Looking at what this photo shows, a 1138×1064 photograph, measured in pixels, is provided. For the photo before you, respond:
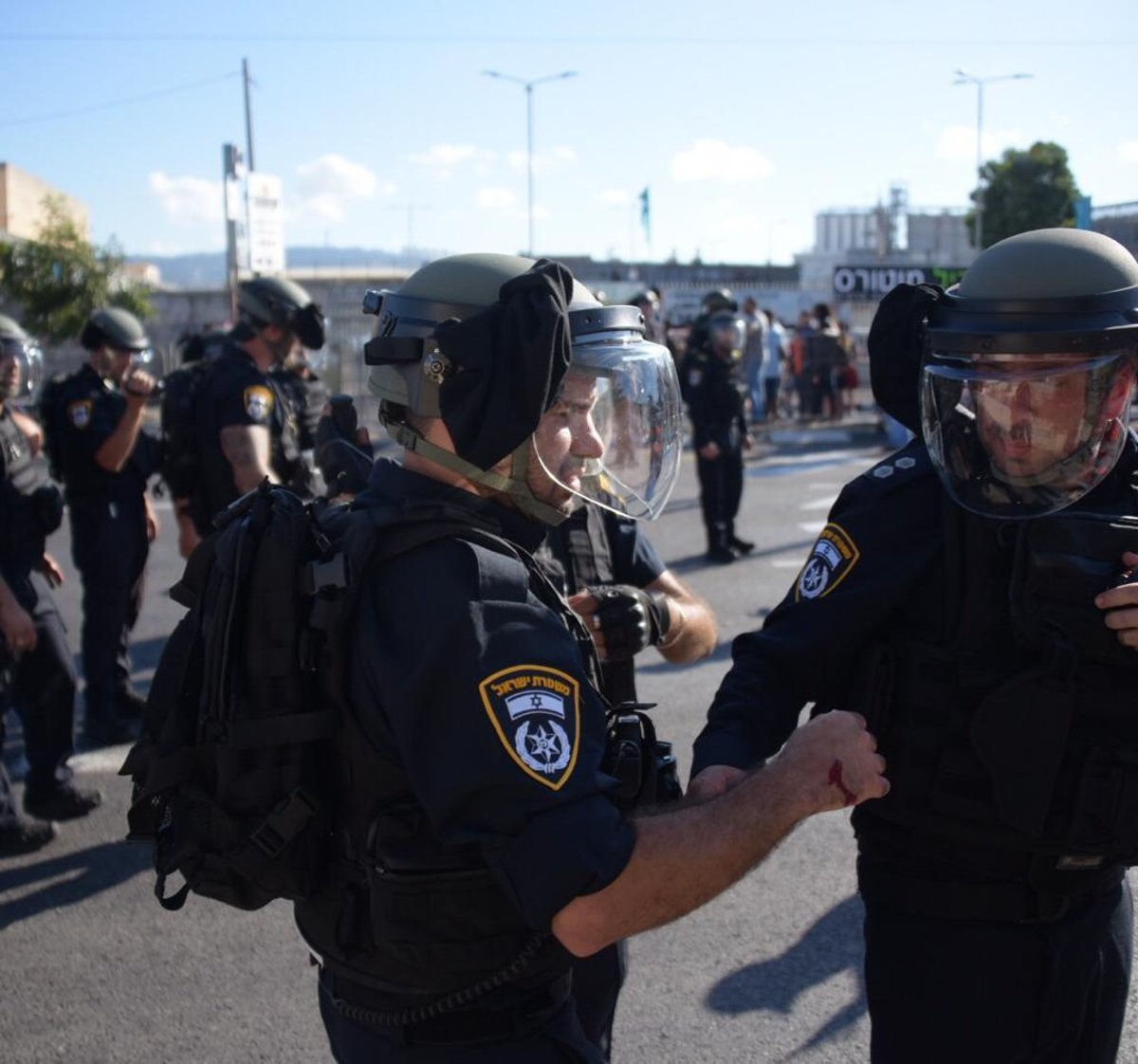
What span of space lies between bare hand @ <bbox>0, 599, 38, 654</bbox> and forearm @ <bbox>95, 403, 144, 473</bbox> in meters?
1.21

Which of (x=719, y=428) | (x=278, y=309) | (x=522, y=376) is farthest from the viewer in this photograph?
(x=719, y=428)

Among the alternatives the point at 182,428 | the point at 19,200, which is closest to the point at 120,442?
the point at 182,428

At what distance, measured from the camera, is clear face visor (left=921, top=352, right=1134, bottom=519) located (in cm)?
201

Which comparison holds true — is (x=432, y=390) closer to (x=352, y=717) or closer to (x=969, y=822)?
(x=352, y=717)

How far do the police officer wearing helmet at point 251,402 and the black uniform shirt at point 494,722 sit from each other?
11.3ft

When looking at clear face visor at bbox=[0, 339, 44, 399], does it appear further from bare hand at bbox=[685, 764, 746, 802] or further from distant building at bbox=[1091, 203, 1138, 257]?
distant building at bbox=[1091, 203, 1138, 257]

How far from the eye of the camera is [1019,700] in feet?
6.46

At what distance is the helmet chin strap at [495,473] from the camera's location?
1.84 meters

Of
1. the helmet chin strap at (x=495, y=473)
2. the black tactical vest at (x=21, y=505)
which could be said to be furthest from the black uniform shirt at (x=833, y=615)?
the black tactical vest at (x=21, y=505)

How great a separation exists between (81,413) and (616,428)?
3929 mm

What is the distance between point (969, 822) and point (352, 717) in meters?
1.01

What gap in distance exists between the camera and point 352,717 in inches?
69.7

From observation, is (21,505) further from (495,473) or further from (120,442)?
(495,473)

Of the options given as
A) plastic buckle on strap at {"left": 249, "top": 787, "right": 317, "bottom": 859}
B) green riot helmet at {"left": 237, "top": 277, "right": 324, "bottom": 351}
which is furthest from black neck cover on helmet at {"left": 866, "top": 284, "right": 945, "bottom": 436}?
green riot helmet at {"left": 237, "top": 277, "right": 324, "bottom": 351}
